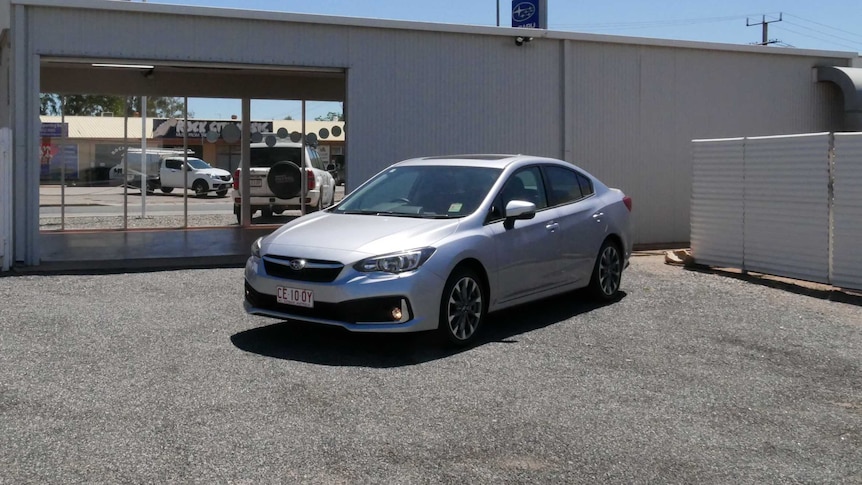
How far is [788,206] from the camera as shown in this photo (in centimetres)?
1148

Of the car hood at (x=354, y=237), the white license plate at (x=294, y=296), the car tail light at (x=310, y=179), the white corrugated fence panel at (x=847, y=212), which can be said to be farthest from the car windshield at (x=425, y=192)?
the car tail light at (x=310, y=179)

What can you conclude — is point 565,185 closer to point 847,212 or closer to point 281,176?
point 847,212

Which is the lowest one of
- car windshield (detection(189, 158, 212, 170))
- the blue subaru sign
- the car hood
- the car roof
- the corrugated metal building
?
the car hood

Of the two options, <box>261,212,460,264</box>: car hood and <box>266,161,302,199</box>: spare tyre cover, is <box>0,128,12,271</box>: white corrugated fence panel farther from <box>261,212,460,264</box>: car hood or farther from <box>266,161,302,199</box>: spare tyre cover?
<box>266,161,302,199</box>: spare tyre cover

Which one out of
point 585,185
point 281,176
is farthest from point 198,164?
point 585,185

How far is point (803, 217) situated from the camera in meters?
11.3

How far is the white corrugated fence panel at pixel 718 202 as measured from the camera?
12.3 m

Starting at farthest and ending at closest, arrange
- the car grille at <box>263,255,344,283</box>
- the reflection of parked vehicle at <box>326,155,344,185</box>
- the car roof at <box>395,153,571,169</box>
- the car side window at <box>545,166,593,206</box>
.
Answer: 1. the reflection of parked vehicle at <box>326,155,344,185</box>
2. the car side window at <box>545,166,593,206</box>
3. the car roof at <box>395,153,571,169</box>
4. the car grille at <box>263,255,344,283</box>

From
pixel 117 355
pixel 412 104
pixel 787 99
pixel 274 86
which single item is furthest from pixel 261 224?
pixel 117 355

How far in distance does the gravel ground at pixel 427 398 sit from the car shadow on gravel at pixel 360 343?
1.3 inches

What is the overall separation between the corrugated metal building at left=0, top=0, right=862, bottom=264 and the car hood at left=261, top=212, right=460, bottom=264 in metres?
5.52

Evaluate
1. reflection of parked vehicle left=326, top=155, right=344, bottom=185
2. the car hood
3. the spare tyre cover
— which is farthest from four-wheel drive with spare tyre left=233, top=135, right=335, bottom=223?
the car hood

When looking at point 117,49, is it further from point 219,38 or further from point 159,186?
point 159,186

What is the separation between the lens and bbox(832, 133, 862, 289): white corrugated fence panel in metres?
10.6
